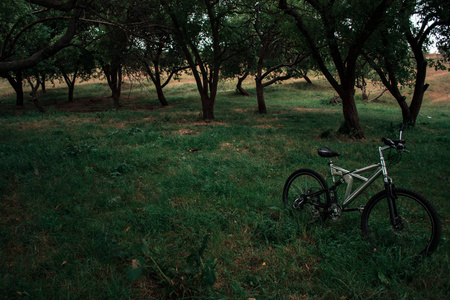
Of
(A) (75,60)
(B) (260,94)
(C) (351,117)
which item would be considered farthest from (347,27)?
(A) (75,60)

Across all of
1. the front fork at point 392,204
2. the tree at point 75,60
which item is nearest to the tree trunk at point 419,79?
the front fork at point 392,204

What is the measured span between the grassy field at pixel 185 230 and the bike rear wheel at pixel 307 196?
0.71 ft

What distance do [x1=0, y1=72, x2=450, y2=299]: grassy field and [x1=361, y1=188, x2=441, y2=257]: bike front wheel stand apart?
18cm

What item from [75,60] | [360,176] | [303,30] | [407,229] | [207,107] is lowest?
[407,229]

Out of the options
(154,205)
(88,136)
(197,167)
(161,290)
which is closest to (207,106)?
(88,136)

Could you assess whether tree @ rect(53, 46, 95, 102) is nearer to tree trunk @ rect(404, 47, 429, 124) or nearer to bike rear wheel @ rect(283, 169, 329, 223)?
bike rear wheel @ rect(283, 169, 329, 223)

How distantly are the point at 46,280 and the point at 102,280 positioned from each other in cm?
57

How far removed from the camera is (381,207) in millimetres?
4562

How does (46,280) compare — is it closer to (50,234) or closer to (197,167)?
Result: (50,234)

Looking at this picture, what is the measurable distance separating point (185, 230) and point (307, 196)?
188cm

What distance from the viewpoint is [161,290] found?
9.50ft

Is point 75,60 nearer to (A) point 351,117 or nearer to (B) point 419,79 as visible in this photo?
(A) point 351,117

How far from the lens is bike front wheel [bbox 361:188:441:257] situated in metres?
3.14

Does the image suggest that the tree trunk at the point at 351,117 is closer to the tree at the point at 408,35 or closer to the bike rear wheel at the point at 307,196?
the tree at the point at 408,35
